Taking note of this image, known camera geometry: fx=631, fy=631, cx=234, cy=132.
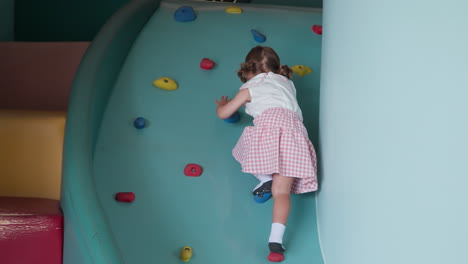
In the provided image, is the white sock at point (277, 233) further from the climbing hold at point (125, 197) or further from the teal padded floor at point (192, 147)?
the climbing hold at point (125, 197)

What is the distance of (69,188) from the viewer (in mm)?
1911

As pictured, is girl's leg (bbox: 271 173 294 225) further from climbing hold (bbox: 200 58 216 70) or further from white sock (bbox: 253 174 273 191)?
climbing hold (bbox: 200 58 216 70)

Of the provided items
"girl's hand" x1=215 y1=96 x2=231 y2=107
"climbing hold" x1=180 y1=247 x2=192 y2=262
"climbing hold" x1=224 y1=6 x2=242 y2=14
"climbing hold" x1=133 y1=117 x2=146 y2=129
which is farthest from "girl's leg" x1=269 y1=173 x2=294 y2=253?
"climbing hold" x1=224 y1=6 x2=242 y2=14

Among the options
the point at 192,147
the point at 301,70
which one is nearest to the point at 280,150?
the point at 192,147

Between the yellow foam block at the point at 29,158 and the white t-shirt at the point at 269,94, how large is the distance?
662 mm

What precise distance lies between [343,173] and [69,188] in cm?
82

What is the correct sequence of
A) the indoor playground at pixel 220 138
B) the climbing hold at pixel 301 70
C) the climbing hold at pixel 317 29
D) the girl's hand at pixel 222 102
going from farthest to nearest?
the climbing hold at pixel 317 29 → the climbing hold at pixel 301 70 → the girl's hand at pixel 222 102 → the indoor playground at pixel 220 138

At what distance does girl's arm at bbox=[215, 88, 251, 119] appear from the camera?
2223 millimetres

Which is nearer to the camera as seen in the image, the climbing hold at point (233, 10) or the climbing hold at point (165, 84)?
the climbing hold at point (165, 84)

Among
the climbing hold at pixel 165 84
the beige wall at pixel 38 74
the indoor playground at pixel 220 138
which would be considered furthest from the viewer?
the beige wall at pixel 38 74

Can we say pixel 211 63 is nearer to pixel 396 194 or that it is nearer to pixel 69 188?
pixel 69 188

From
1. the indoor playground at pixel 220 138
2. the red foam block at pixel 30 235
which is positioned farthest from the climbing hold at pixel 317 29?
the red foam block at pixel 30 235

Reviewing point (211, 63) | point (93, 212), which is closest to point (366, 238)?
point (93, 212)

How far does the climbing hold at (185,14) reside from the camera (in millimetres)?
2918
